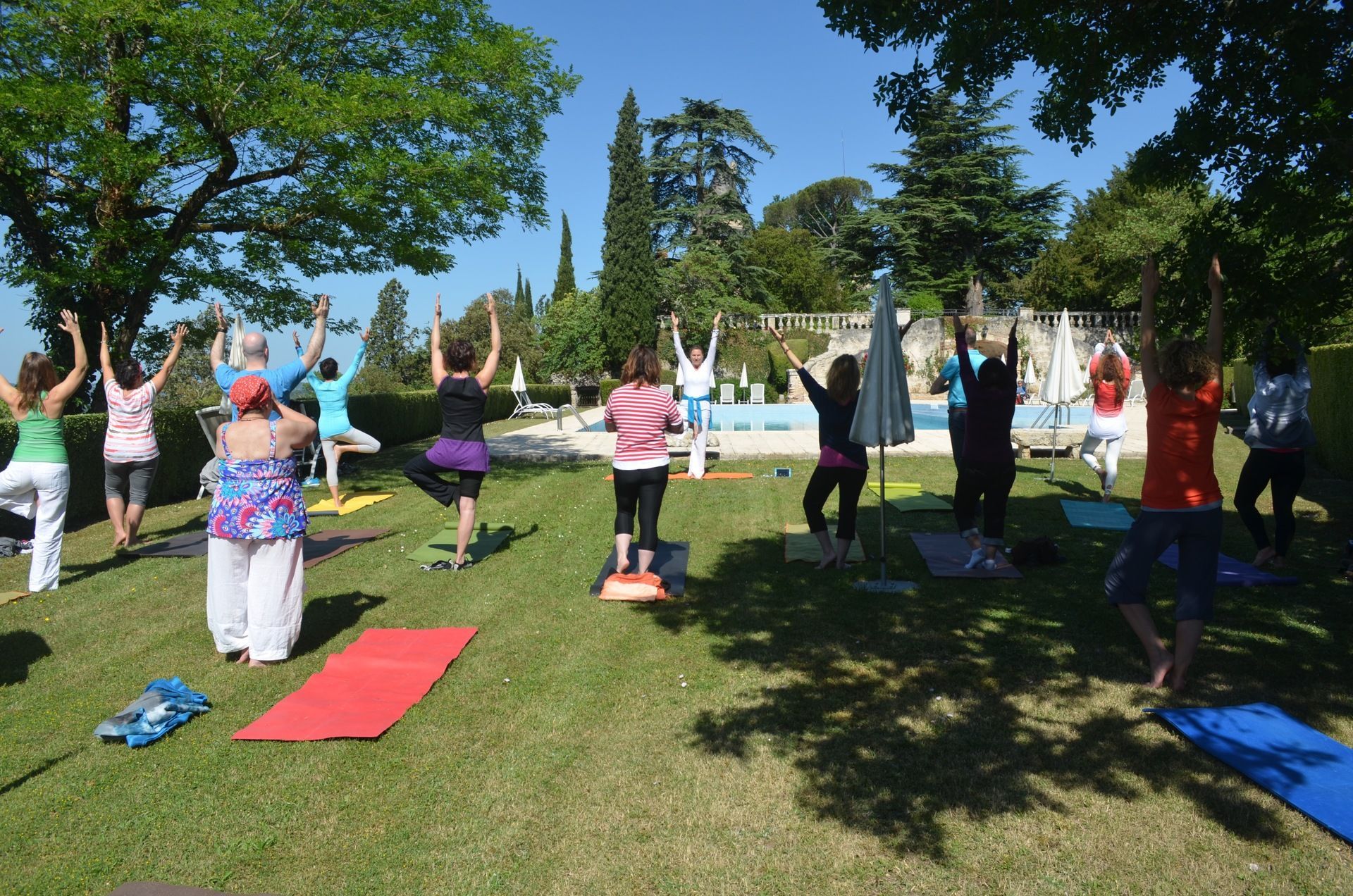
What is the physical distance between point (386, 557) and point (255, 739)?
3.91 meters

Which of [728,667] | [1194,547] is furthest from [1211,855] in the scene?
[728,667]

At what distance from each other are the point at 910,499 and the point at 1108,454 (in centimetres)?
225

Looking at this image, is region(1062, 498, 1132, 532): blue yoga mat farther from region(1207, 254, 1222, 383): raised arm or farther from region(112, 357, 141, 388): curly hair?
region(112, 357, 141, 388): curly hair

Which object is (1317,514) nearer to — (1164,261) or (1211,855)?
(1164,261)

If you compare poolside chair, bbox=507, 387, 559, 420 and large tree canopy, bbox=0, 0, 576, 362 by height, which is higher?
large tree canopy, bbox=0, 0, 576, 362

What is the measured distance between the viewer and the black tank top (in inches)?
284

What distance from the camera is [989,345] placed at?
22.0 ft

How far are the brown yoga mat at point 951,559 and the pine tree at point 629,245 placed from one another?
30.6 m

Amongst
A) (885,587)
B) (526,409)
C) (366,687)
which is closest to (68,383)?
(366,687)

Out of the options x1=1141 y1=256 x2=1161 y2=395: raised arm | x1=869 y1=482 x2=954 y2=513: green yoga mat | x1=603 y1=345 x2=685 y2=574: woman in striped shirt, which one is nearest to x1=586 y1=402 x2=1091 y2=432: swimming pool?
x1=869 y1=482 x2=954 y2=513: green yoga mat

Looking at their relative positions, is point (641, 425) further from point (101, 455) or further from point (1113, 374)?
point (101, 455)

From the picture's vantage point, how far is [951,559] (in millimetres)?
7219

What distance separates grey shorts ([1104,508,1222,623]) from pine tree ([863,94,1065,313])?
4010 centimetres

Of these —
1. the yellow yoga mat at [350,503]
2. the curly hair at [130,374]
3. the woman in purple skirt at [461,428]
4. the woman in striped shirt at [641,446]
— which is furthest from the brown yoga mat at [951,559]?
the curly hair at [130,374]
